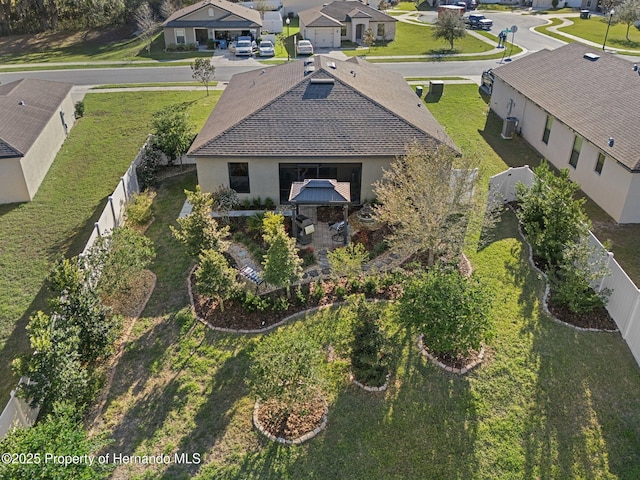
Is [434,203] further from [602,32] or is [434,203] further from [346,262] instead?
[602,32]

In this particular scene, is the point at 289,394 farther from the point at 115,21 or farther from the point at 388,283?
the point at 115,21

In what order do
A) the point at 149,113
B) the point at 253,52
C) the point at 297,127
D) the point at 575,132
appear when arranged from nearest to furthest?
the point at 297,127, the point at 575,132, the point at 149,113, the point at 253,52

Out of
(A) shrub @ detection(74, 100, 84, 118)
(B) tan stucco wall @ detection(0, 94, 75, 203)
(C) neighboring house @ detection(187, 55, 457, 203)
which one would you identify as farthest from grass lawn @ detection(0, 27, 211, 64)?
(C) neighboring house @ detection(187, 55, 457, 203)

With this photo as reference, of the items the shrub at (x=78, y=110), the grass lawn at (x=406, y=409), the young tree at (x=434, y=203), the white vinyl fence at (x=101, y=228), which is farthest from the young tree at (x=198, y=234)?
the shrub at (x=78, y=110)

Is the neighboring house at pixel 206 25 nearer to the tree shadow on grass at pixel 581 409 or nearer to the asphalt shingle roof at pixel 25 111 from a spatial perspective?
the asphalt shingle roof at pixel 25 111

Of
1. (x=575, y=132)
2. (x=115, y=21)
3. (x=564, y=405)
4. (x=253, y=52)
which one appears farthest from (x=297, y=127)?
(x=115, y=21)

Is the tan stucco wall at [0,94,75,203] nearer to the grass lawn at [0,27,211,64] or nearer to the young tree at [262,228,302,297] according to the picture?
the young tree at [262,228,302,297]
